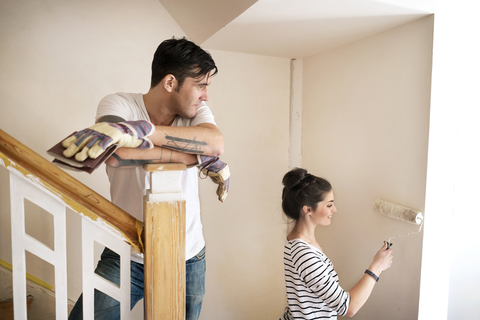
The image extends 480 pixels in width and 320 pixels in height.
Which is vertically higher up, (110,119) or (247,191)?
(110,119)

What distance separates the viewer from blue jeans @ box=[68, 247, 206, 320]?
111cm

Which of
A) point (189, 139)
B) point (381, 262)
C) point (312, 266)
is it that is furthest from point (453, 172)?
point (189, 139)

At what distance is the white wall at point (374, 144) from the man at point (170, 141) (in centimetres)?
101

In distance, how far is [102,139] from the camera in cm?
71

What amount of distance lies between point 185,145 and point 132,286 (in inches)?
26.9

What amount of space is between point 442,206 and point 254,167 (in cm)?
122

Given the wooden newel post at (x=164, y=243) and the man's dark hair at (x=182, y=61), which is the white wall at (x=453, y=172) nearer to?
the man's dark hair at (x=182, y=61)

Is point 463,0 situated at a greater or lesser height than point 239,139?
greater

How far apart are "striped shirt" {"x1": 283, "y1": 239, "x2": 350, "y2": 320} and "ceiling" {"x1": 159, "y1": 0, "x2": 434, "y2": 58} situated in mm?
1055

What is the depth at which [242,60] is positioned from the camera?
2.32 m

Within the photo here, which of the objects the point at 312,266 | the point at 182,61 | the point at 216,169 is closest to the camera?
the point at 216,169

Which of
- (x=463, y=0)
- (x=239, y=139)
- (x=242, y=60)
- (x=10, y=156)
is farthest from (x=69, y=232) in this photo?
(x=463, y=0)

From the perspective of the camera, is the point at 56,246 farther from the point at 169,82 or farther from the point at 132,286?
the point at 169,82

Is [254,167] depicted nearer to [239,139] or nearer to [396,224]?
[239,139]
